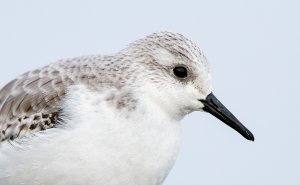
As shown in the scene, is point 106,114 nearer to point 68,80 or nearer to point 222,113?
point 68,80

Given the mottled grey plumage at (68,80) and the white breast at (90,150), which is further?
the mottled grey plumage at (68,80)

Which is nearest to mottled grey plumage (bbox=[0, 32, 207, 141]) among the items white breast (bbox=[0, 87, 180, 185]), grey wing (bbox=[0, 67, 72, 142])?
grey wing (bbox=[0, 67, 72, 142])

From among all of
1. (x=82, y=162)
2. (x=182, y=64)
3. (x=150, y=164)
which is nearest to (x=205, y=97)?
(x=182, y=64)

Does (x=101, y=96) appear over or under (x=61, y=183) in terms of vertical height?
over

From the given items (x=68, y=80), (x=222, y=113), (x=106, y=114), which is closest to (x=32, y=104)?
(x=68, y=80)

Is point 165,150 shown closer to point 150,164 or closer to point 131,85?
point 150,164

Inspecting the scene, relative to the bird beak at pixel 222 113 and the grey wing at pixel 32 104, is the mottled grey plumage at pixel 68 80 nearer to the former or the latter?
the grey wing at pixel 32 104

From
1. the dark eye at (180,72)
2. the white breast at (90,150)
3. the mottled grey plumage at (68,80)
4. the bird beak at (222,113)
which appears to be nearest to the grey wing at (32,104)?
the mottled grey plumage at (68,80)
